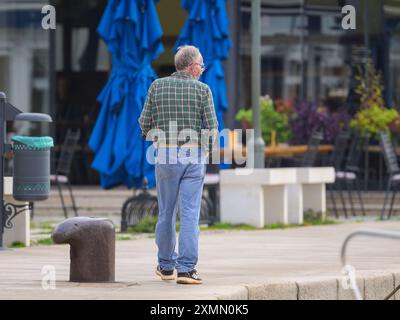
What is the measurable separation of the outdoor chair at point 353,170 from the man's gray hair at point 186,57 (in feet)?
30.3

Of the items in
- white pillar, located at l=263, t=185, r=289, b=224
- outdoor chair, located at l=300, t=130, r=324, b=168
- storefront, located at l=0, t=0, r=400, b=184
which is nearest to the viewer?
white pillar, located at l=263, t=185, r=289, b=224

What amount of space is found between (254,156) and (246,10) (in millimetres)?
5570

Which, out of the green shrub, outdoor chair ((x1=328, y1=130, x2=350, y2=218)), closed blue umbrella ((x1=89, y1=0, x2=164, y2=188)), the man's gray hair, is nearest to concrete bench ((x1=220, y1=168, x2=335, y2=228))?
closed blue umbrella ((x1=89, y1=0, x2=164, y2=188))

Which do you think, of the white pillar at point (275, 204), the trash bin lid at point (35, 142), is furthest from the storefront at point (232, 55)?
the trash bin lid at point (35, 142)

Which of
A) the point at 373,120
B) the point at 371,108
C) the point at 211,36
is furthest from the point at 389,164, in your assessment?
the point at 211,36

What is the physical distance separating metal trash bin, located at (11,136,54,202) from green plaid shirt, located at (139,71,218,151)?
3.18 meters

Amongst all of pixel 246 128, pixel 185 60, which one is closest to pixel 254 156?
pixel 246 128

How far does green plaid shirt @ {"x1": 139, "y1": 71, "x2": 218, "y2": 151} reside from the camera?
11.1 m

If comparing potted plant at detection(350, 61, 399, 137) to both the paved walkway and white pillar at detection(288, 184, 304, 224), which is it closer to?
white pillar at detection(288, 184, 304, 224)

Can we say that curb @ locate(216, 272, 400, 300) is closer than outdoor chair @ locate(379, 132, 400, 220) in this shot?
Yes

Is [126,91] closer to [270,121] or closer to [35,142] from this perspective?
[35,142]

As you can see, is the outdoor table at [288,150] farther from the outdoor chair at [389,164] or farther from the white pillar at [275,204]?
the white pillar at [275,204]

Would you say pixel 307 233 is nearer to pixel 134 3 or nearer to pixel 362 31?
pixel 134 3

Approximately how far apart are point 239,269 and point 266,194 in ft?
19.4
